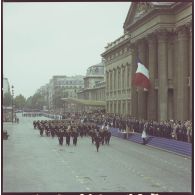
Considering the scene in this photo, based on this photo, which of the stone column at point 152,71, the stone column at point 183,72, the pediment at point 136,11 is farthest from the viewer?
the stone column at point 152,71

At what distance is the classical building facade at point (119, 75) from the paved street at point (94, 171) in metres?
38.7

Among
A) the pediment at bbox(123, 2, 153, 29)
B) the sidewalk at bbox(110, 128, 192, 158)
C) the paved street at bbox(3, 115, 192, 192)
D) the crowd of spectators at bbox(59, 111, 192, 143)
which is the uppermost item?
the pediment at bbox(123, 2, 153, 29)

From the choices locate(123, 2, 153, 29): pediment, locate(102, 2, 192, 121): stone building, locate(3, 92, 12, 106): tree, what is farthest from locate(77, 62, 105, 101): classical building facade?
locate(102, 2, 192, 121): stone building

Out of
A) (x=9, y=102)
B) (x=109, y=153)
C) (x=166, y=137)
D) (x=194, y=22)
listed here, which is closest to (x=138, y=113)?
(x=166, y=137)

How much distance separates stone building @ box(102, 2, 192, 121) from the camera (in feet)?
149

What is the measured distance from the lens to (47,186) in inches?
790

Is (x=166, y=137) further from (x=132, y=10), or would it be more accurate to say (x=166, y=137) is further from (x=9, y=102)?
(x=9, y=102)

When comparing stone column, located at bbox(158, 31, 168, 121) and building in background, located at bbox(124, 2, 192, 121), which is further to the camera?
stone column, located at bbox(158, 31, 168, 121)

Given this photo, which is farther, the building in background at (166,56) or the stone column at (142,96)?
the stone column at (142,96)

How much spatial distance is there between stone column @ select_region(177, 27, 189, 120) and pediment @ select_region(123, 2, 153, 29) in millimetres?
5775

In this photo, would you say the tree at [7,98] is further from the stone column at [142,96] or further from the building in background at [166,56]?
the building in background at [166,56]

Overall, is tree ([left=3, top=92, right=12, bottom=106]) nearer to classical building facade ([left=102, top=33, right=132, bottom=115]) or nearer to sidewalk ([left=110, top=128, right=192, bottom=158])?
classical building facade ([left=102, top=33, right=132, bottom=115])

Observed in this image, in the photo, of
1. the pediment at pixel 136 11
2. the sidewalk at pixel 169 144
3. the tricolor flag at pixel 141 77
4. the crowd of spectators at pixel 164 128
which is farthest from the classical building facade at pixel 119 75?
the sidewalk at pixel 169 144

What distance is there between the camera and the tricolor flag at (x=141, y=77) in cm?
4694
